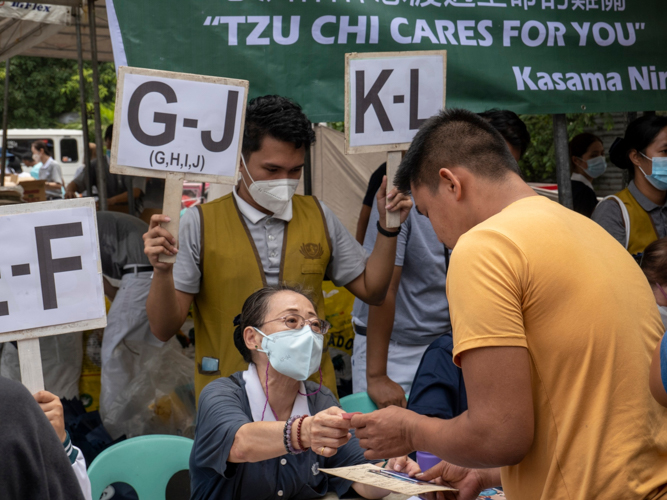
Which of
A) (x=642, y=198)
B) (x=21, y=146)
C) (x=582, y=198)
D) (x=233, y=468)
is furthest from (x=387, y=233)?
(x=21, y=146)

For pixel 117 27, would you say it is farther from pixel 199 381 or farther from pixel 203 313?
pixel 199 381

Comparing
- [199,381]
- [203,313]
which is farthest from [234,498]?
[203,313]

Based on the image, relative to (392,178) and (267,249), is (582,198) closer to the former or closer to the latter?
(392,178)

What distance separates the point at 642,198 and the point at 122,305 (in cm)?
281

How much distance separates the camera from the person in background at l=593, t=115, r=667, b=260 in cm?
348

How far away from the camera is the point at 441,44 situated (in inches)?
134

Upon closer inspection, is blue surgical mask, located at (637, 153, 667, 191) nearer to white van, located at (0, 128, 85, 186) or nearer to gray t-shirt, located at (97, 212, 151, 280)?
gray t-shirt, located at (97, 212, 151, 280)

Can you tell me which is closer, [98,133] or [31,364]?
[31,364]

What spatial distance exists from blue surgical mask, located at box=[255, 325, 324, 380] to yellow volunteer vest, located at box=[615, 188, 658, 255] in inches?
74.8

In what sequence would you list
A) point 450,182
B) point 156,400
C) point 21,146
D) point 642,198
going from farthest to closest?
1. point 21,146
2. point 156,400
3. point 642,198
4. point 450,182

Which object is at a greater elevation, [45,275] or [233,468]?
[45,275]

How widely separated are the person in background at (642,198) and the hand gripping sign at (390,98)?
125cm

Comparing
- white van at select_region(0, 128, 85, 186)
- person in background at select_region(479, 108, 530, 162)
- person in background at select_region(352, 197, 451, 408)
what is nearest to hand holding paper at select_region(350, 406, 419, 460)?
person in background at select_region(352, 197, 451, 408)

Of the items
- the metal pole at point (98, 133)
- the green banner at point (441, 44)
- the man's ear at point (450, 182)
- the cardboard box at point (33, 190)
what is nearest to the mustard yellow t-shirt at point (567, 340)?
the man's ear at point (450, 182)
